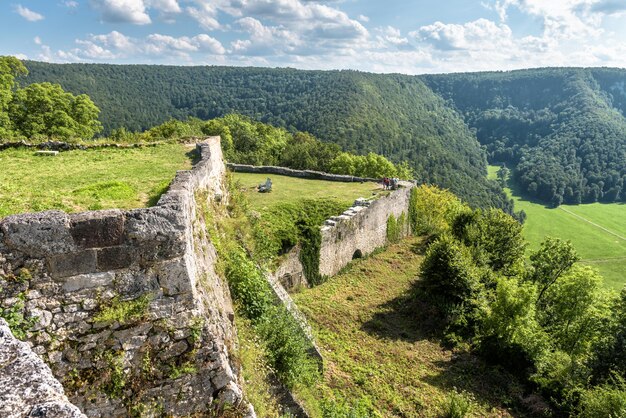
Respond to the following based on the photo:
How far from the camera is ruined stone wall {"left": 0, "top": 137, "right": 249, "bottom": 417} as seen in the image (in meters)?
4.54

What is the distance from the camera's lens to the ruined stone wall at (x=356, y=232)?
18.7m

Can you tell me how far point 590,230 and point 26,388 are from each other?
101 metres

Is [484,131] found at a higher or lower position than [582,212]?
higher

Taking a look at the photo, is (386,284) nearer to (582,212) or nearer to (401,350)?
(401,350)

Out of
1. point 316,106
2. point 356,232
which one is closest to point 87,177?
point 356,232

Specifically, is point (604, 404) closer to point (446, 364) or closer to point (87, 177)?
point (446, 364)

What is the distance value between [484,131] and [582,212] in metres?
95.2

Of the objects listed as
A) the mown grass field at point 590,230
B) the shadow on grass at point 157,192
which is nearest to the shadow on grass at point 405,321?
the shadow on grass at point 157,192

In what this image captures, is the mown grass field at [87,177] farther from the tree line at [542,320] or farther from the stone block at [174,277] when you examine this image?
the tree line at [542,320]

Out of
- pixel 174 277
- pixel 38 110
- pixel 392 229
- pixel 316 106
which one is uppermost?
pixel 316 106

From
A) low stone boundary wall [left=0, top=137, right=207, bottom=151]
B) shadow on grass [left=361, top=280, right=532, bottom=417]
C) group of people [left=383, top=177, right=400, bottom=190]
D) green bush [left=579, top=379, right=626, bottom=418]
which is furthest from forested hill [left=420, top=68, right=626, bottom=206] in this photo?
low stone boundary wall [left=0, top=137, right=207, bottom=151]

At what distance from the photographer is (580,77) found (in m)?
183

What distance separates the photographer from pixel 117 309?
16.0 ft

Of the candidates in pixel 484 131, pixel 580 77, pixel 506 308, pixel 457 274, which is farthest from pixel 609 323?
pixel 580 77
